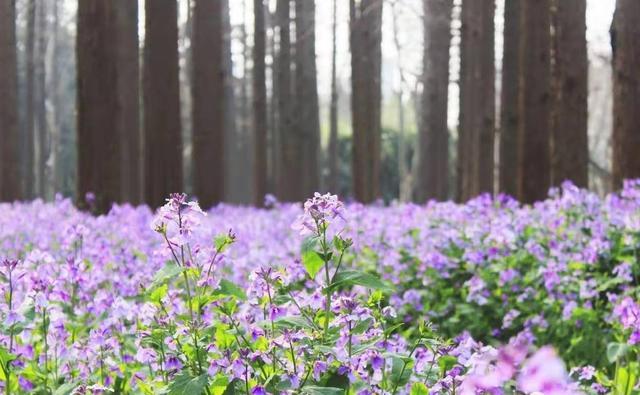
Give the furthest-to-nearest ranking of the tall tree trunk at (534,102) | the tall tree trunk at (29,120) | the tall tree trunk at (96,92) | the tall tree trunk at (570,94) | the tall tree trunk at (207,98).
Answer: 1. the tall tree trunk at (29,120)
2. the tall tree trunk at (207,98)
3. the tall tree trunk at (534,102)
4. the tall tree trunk at (96,92)
5. the tall tree trunk at (570,94)

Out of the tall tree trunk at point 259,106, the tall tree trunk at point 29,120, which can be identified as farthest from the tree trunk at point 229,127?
the tall tree trunk at point 29,120

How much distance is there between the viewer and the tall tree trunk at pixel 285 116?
21312mm

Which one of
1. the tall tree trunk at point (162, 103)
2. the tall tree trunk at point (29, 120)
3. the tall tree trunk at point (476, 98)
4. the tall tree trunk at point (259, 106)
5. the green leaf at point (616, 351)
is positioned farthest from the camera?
the tall tree trunk at point (29, 120)

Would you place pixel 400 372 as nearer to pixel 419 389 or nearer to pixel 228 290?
pixel 419 389

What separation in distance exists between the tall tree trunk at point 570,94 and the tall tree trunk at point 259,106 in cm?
1039

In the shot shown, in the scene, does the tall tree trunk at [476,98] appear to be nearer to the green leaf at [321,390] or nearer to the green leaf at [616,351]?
the green leaf at [616,351]

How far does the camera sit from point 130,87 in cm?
1667

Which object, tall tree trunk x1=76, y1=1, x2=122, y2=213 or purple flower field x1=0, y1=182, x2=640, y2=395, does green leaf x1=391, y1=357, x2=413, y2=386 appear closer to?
purple flower field x1=0, y1=182, x2=640, y2=395

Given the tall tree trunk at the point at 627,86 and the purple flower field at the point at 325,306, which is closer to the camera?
the purple flower field at the point at 325,306

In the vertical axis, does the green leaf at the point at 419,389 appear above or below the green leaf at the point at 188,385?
below

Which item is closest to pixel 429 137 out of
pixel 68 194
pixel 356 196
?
pixel 356 196

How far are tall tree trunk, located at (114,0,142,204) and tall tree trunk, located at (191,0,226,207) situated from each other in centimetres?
213

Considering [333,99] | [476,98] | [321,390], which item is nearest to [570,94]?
[476,98]

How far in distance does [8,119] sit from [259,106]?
18.2ft
